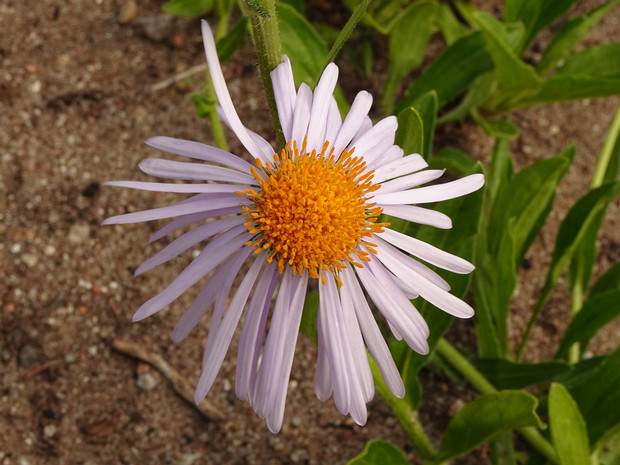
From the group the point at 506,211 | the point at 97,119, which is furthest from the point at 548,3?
the point at 97,119

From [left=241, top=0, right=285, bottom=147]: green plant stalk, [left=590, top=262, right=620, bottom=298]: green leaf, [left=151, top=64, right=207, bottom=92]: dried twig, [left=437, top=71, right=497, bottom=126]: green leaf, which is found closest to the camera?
[left=241, top=0, right=285, bottom=147]: green plant stalk

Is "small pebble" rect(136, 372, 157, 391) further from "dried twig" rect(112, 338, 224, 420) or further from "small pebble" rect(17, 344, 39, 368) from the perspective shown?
"small pebble" rect(17, 344, 39, 368)

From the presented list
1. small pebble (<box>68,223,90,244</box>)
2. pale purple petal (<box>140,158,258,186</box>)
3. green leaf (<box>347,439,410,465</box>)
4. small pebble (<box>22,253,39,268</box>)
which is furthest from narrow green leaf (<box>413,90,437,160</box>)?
small pebble (<box>22,253,39,268</box>)

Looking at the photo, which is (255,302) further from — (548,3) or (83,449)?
(548,3)

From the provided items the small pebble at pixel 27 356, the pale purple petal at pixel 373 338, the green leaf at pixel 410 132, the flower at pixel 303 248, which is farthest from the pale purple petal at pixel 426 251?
the small pebble at pixel 27 356

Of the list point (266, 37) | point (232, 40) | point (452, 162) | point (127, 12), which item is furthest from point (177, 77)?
point (266, 37)

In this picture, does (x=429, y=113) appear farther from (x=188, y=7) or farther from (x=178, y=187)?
(x=188, y=7)

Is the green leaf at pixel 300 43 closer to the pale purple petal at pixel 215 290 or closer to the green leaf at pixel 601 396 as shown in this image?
the pale purple petal at pixel 215 290
